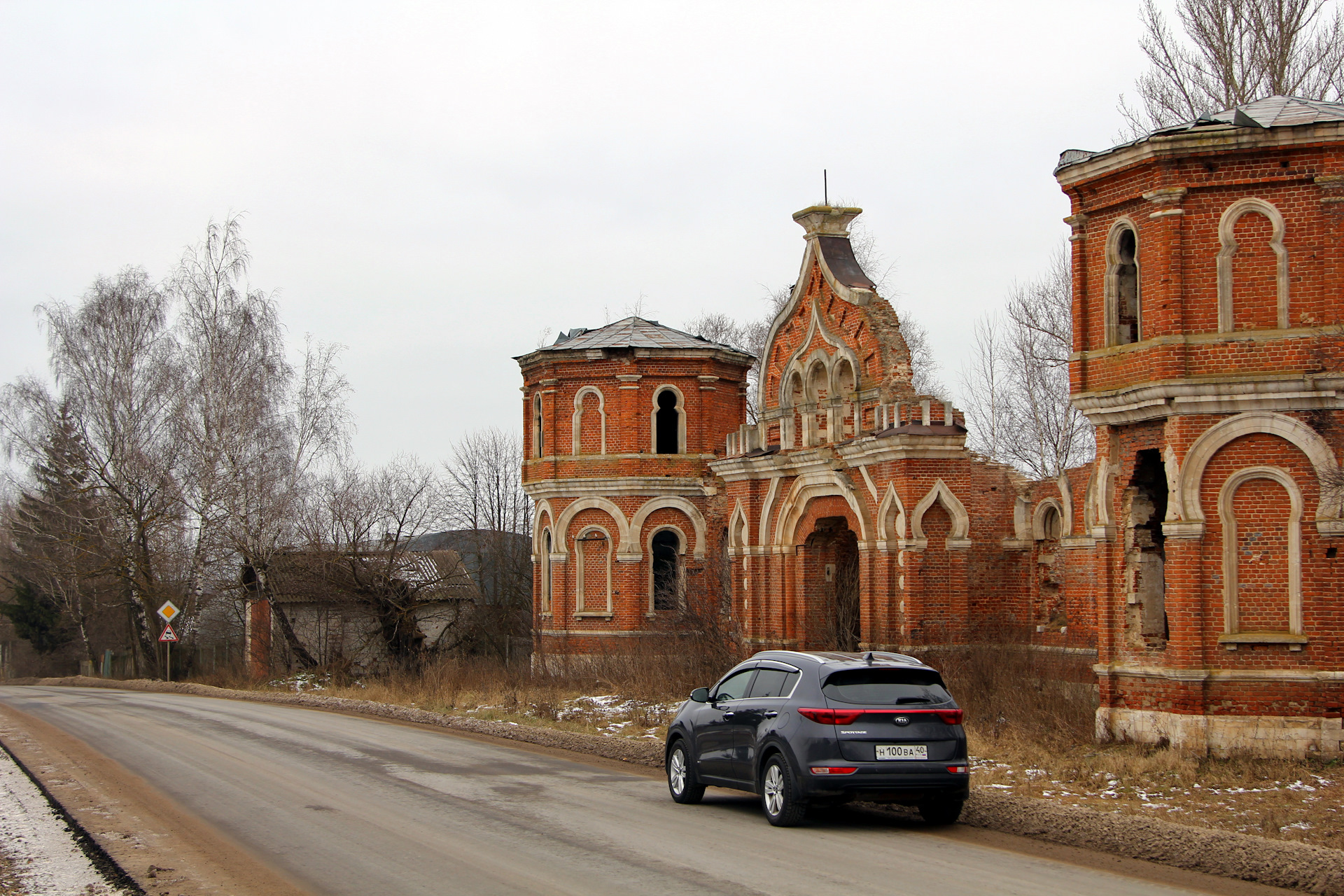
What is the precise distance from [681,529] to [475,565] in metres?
26.2

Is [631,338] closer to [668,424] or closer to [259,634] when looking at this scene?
[668,424]

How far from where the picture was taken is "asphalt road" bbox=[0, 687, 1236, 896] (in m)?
9.59

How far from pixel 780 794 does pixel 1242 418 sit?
338 inches

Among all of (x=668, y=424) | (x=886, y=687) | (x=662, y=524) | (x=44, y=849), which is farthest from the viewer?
(x=668, y=424)

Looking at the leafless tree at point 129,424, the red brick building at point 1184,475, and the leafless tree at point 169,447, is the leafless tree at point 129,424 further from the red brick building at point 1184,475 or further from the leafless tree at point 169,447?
the red brick building at point 1184,475

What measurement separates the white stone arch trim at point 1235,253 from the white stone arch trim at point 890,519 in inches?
372

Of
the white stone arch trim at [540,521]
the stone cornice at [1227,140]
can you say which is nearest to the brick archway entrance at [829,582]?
the white stone arch trim at [540,521]

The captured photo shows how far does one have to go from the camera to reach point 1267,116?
1764cm

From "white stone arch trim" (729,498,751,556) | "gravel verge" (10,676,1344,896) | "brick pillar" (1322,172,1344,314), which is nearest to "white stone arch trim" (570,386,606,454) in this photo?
"white stone arch trim" (729,498,751,556)

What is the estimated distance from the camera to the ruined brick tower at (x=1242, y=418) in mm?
16609

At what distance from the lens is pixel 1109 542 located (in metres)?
18.5

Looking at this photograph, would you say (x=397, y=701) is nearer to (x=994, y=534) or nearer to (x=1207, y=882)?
(x=994, y=534)

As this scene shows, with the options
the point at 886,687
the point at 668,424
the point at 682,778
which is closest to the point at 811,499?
the point at 668,424

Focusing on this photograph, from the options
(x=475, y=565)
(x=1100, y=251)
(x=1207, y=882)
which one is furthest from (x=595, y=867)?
(x=475, y=565)
